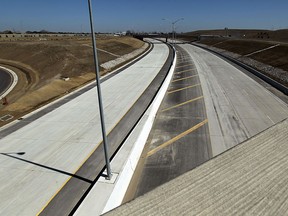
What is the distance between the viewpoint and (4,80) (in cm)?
3781

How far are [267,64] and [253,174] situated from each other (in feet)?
114

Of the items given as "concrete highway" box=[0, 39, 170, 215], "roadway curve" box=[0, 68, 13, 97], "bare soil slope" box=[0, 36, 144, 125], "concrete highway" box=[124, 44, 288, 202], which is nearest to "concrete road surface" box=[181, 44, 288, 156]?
"concrete highway" box=[124, 44, 288, 202]

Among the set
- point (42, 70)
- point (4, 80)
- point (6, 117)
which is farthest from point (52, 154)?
point (42, 70)

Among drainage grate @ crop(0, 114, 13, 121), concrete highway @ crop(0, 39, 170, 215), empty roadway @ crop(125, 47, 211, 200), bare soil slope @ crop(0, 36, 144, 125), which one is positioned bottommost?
empty roadway @ crop(125, 47, 211, 200)

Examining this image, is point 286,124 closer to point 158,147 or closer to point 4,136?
point 158,147

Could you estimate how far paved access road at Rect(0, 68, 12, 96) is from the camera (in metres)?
33.4

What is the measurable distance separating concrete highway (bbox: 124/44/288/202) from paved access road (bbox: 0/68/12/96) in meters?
23.7

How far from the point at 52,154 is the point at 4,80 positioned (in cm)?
3128

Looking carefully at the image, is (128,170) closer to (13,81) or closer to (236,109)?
(236,109)

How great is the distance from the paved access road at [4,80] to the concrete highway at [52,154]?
56.1ft

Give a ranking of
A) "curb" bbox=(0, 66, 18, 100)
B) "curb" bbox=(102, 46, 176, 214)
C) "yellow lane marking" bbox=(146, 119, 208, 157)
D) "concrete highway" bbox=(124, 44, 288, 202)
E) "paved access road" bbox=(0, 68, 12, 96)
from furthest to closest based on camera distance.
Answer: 1. "paved access road" bbox=(0, 68, 12, 96)
2. "curb" bbox=(0, 66, 18, 100)
3. "yellow lane marking" bbox=(146, 119, 208, 157)
4. "concrete highway" bbox=(124, 44, 288, 202)
5. "curb" bbox=(102, 46, 176, 214)

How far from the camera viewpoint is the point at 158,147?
13844 mm

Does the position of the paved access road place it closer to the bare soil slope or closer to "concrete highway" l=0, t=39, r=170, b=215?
the bare soil slope

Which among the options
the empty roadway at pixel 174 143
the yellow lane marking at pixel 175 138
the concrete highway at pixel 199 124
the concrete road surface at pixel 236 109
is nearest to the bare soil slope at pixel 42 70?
the empty roadway at pixel 174 143
